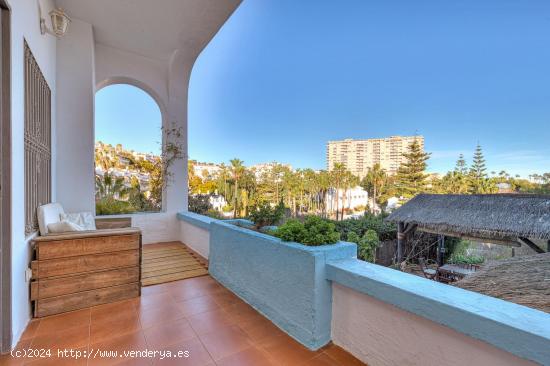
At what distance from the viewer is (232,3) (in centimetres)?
370

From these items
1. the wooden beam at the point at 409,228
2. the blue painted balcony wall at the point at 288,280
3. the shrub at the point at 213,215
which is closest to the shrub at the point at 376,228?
the wooden beam at the point at 409,228

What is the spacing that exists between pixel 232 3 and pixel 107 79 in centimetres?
291

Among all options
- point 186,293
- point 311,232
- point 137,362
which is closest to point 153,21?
point 186,293

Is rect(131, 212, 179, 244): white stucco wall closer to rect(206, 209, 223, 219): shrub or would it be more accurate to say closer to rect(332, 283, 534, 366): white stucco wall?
rect(206, 209, 223, 219): shrub

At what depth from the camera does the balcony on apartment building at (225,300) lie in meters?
1.20

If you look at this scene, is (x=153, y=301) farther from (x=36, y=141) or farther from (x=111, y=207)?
(x=111, y=207)

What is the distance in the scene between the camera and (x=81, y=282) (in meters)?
2.44

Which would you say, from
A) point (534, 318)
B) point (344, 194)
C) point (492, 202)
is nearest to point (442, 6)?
point (492, 202)

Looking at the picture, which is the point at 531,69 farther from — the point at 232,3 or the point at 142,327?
the point at 142,327

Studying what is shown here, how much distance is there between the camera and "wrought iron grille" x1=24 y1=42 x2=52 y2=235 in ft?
7.52

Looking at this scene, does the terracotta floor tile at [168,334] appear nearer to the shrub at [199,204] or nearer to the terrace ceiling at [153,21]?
the shrub at [199,204]

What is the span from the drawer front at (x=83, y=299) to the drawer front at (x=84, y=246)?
393 millimetres

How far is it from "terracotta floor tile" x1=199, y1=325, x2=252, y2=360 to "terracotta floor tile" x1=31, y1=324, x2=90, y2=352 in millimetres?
914

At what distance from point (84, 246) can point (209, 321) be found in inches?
57.6
